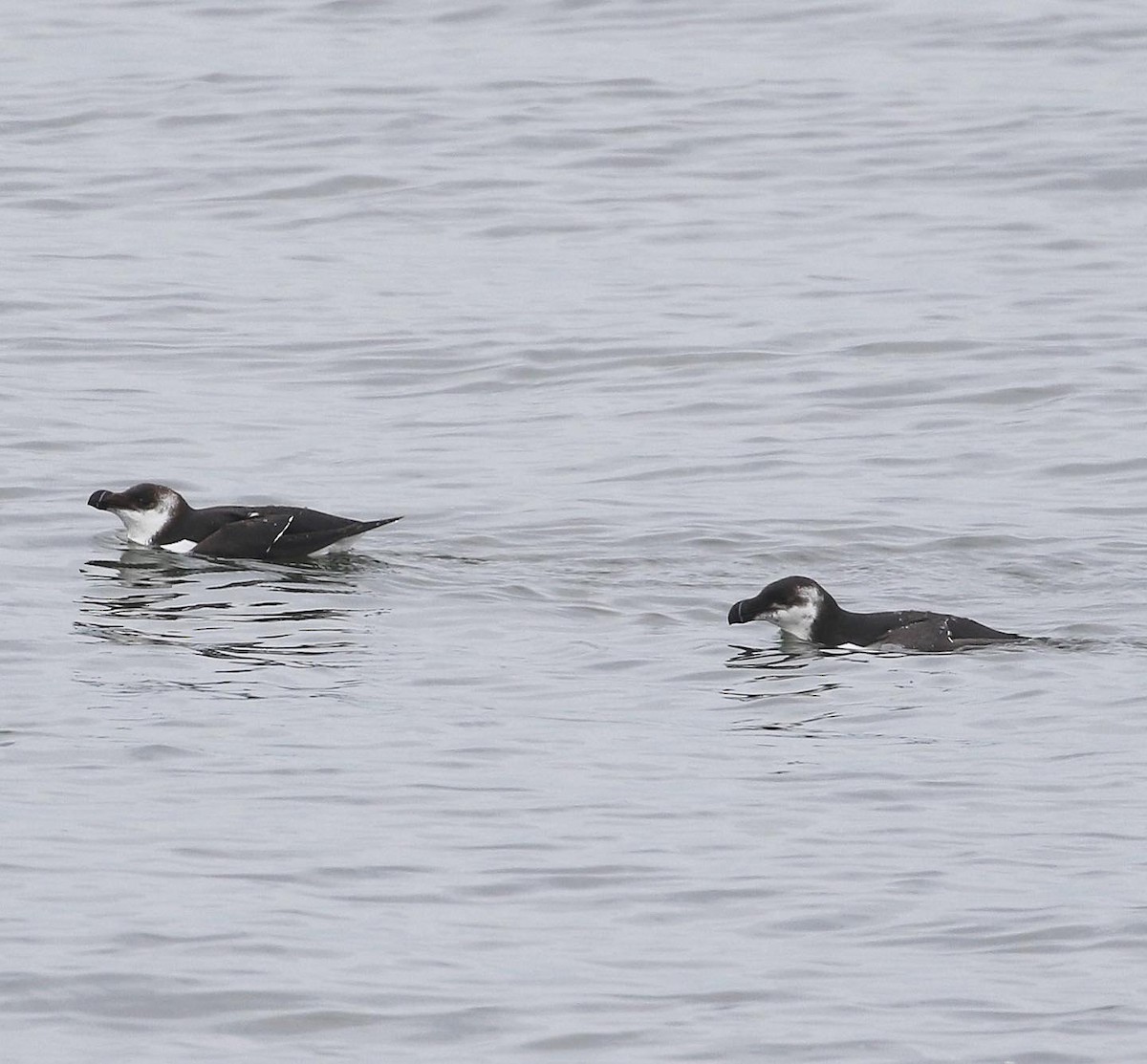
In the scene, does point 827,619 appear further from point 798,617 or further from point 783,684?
point 783,684

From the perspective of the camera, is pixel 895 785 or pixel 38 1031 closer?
pixel 38 1031

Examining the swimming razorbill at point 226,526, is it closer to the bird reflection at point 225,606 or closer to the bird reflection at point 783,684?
the bird reflection at point 225,606

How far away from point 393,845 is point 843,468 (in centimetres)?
738

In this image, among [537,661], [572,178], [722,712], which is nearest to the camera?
[722,712]

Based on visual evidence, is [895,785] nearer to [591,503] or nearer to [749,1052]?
[749,1052]

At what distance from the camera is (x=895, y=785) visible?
940 centimetres

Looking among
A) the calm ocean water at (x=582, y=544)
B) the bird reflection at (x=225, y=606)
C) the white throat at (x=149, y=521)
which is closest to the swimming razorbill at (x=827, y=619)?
the calm ocean water at (x=582, y=544)

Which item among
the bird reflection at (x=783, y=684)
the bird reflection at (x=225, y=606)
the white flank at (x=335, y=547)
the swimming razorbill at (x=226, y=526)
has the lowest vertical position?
the bird reflection at (x=783, y=684)

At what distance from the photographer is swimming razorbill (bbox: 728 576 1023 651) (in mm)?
11680

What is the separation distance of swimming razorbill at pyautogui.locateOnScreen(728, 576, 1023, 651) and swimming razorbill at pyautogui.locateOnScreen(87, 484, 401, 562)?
2228 millimetres

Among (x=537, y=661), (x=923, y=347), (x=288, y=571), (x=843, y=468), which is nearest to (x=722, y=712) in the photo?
→ (x=537, y=661)

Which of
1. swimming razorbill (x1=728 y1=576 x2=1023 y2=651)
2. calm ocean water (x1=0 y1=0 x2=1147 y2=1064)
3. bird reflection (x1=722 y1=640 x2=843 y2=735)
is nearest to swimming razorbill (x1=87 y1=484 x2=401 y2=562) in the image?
calm ocean water (x1=0 y1=0 x2=1147 y2=1064)

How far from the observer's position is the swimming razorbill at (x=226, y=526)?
44.1 feet

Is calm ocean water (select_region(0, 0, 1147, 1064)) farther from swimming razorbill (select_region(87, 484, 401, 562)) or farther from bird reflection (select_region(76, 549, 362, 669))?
swimming razorbill (select_region(87, 484, 401, 562))
